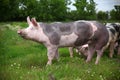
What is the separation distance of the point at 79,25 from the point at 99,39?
0.83 ft

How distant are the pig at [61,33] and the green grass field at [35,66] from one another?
10cm

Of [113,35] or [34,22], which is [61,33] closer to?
[34,22]

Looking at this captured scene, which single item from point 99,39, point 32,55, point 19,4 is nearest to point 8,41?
point 32,55

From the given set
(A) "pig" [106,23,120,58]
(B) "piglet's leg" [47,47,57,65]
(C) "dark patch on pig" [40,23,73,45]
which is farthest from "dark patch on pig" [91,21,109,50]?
(A) "pig" [106,23,120,58]

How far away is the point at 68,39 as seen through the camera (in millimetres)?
3484

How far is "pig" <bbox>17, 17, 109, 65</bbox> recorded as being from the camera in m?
3.41

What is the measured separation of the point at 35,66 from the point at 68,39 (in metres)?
0.44

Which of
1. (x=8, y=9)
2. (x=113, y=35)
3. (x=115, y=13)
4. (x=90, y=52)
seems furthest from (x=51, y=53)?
(x=113, y=35)

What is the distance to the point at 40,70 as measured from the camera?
2.96 meters

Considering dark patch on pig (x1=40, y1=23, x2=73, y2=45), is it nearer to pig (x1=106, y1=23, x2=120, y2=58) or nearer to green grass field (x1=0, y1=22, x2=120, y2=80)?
green grass field (x1=0, y1=22, x2=120, y2=80)

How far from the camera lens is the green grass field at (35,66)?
9.05ft

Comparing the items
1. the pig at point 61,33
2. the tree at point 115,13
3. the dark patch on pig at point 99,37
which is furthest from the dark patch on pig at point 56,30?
the tree at point 115,13

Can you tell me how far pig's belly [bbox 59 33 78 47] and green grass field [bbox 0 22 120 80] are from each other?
0.16 metres

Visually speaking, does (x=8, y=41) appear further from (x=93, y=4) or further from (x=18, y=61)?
(x=93, y=4)
